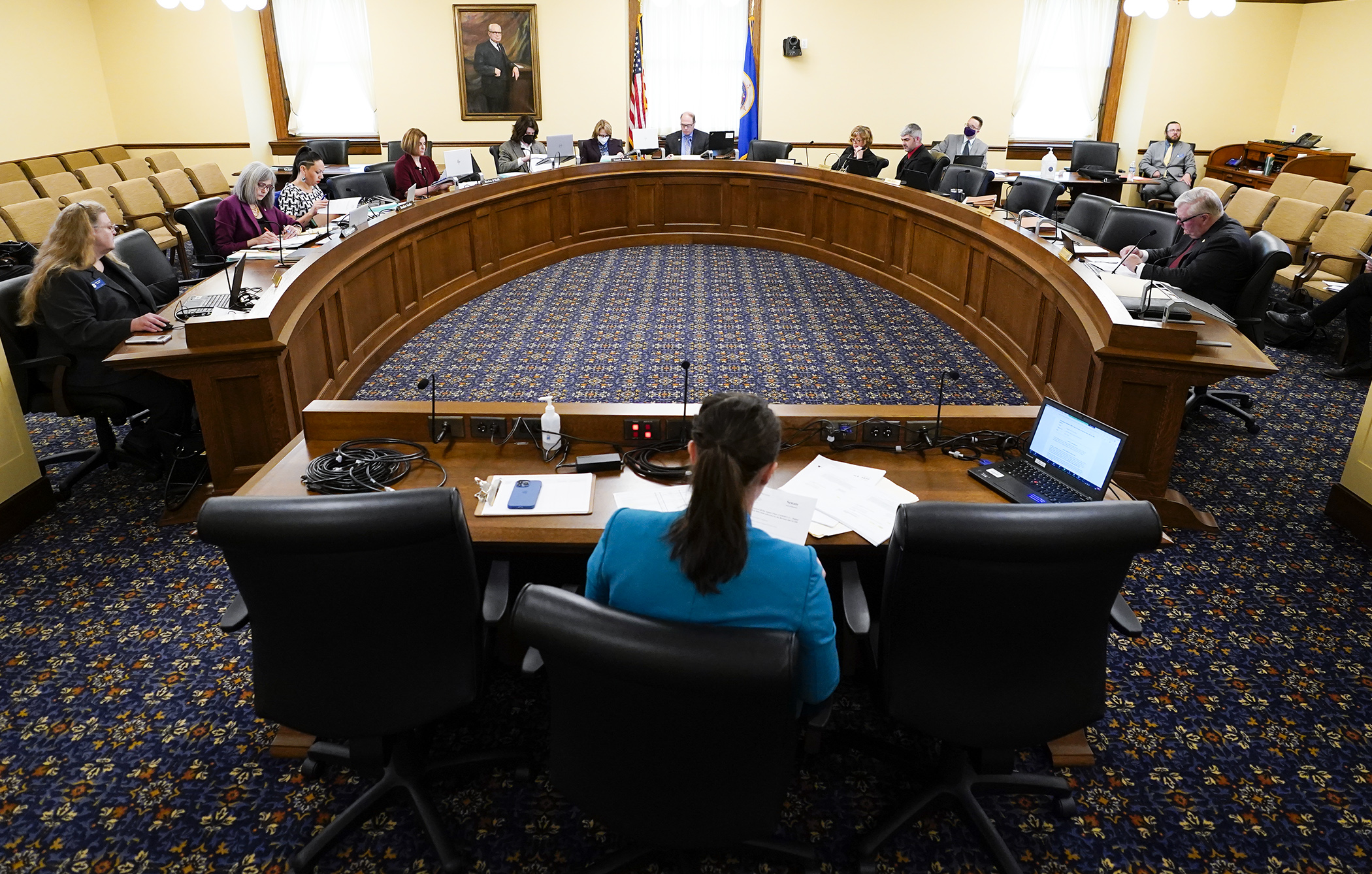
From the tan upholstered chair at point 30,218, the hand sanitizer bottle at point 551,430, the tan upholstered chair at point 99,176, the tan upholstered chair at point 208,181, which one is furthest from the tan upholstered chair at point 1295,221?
the tan upholstered chair at point 99,176

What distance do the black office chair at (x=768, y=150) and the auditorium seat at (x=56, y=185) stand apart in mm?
6542

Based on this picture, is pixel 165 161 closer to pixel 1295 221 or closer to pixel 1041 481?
→ pixel 1041 481

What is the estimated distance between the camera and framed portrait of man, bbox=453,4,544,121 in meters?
10.3

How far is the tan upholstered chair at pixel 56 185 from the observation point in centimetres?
800

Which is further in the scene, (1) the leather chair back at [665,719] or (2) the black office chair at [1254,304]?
(2) the black office chair at [1254,304]

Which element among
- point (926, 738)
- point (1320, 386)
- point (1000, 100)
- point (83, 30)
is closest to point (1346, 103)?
point (1000, 100)

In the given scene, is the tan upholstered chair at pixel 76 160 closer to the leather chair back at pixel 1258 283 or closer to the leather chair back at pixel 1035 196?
the leather chair back at pixel 1035 196

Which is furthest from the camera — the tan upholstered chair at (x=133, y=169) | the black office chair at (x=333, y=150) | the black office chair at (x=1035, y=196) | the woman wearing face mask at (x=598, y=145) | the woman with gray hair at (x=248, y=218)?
the black office chair at (x=333, y=150)

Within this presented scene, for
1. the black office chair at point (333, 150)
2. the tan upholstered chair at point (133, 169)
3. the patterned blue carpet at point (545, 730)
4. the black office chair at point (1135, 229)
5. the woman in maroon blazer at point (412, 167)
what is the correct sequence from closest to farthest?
the patterned blue carpet at point (545, 730)
the black office chair at point (1135, 229)
the woman in maroon blazer at point (412, 167)
the tan upholstered chair at point (133, 169)
the black office chair at point (333, 150)

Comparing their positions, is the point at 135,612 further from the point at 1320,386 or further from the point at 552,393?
the point at 1320,386

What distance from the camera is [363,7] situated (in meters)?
10.4

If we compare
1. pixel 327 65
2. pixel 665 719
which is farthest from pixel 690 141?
pixel 665 719

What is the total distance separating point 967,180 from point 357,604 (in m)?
6.87

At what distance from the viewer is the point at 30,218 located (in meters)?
6.67
